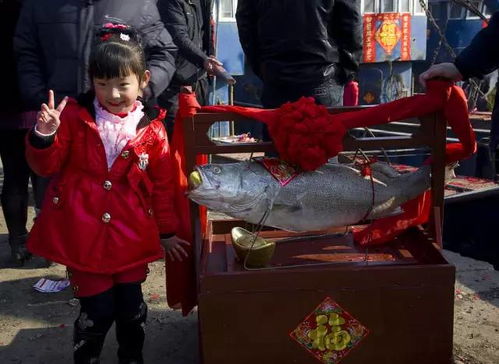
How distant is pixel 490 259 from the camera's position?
3131 millimetres

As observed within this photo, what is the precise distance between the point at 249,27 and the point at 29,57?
4.46ft

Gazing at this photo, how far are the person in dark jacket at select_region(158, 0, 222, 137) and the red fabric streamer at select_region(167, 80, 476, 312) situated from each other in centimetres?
198

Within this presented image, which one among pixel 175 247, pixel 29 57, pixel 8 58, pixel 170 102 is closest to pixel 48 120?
pixel 175 247

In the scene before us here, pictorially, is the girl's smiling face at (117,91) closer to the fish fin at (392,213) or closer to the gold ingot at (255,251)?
the gold ingot at (255,251)

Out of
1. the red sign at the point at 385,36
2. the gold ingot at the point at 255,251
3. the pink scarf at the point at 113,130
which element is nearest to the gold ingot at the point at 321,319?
the gold ingot at the point at 255,251

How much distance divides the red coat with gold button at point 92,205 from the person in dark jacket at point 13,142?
1.32 m

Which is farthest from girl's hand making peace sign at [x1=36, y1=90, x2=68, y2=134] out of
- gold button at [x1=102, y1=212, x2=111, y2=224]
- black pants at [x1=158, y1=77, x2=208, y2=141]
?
black pants at [x1=158, y1=77, x2=208, y2=141]

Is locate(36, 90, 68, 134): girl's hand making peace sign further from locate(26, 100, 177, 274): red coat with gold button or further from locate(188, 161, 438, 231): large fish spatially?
locate(188, 161, 438, 231): large fish

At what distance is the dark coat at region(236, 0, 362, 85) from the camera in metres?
3.49

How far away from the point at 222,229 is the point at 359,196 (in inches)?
30.8

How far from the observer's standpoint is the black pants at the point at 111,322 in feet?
7.73

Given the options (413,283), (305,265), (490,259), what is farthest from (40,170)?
(490,259)

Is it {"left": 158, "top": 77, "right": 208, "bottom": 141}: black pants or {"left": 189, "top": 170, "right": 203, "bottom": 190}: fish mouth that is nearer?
{"left": 189, "top": 170, "right": 203, "bottom": 190}: fish mouth

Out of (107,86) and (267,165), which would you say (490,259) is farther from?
(107,86)
